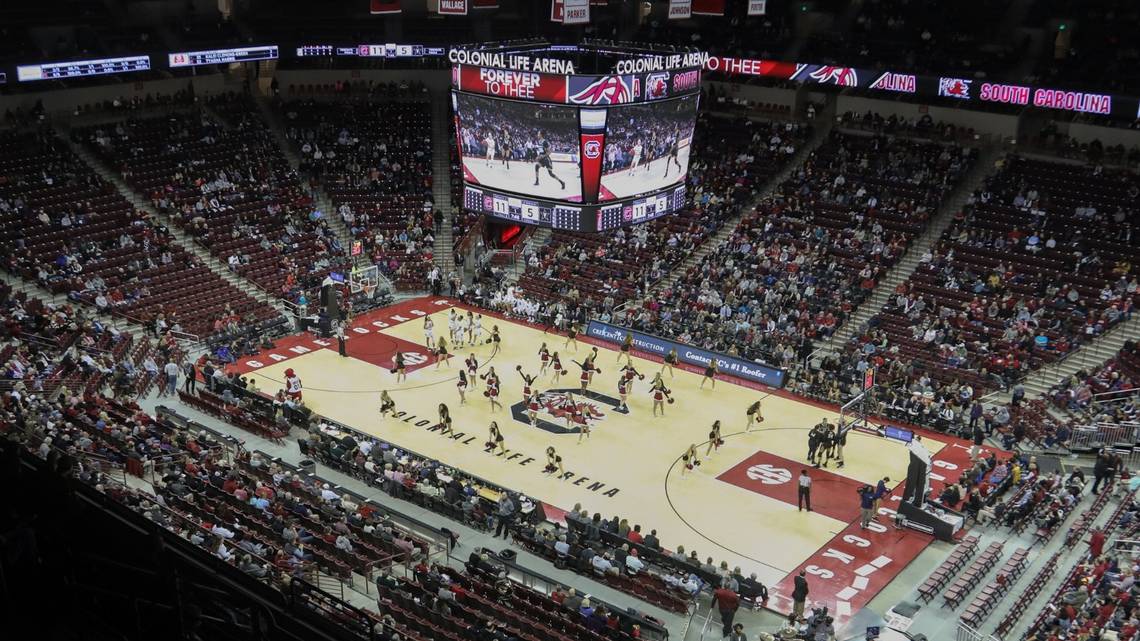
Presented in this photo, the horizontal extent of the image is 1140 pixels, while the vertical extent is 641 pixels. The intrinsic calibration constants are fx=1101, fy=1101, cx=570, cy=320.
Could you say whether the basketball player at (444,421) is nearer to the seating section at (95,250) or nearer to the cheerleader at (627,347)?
the cheerleader at (627,347)

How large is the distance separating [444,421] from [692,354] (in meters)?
10.5

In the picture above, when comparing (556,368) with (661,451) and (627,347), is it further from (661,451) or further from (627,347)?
(661,451)

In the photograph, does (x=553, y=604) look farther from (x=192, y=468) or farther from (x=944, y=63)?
(x=944, y=63)

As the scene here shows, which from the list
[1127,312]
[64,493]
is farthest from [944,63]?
[64,493]

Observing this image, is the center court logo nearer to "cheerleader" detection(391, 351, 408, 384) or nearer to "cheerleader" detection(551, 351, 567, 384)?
"cheerleader" detection(551, 351, 567, 384)

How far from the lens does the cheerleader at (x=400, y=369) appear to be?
3700 cm

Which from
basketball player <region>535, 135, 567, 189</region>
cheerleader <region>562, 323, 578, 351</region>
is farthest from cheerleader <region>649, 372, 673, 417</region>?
basketball player <region>535, 135, 567, 189</region>

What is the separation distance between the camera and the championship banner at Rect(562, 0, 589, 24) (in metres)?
40.4

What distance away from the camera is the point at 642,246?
46.5 metres

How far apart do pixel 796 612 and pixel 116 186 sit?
33.9 metres

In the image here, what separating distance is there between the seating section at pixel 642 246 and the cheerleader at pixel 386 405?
1124 cm

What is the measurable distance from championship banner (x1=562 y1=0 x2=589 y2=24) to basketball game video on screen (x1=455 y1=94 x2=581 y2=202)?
25.5ft

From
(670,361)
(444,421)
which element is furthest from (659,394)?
(444,421)

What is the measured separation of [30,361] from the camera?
32375 mm
